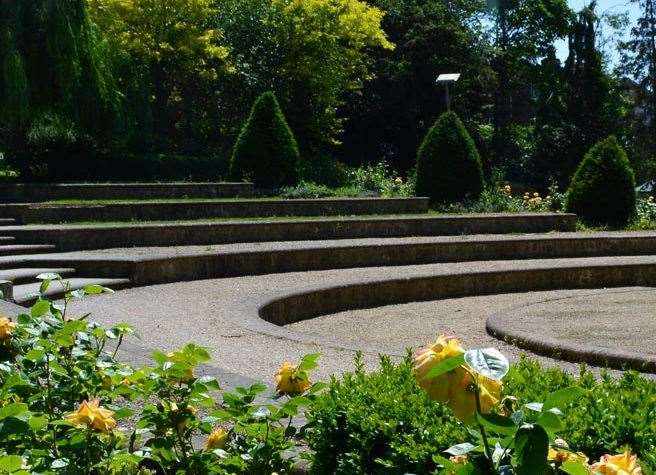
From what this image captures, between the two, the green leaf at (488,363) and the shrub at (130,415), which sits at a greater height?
the green leaf at (488,363)

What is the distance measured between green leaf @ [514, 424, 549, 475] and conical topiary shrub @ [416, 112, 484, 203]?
17389 mm

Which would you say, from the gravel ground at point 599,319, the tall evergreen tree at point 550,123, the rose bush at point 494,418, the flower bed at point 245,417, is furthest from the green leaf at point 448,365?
the tall evergreen tree at point 550,123

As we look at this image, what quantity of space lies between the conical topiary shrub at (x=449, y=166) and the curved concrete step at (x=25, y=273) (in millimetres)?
9630

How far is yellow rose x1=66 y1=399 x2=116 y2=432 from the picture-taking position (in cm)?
225

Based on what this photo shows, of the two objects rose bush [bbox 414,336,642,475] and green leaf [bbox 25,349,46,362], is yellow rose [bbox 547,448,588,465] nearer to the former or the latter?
rose bush [bbox 414,336,642,475]

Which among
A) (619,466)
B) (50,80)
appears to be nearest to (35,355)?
(619,466)

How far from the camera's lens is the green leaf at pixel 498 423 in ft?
4.61

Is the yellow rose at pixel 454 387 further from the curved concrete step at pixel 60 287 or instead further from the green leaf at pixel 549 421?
the curved concrete step at pixel 60 287

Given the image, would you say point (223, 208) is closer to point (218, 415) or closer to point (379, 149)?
point (218, 415)

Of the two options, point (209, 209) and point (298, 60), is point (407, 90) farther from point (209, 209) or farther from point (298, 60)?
point (209, 209)

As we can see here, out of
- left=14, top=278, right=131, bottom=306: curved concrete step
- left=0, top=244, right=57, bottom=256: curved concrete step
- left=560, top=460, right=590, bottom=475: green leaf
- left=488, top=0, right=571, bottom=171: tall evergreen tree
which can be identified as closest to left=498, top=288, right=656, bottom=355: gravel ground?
left=14, top=278, right=131, bottom=306: curved concrete step

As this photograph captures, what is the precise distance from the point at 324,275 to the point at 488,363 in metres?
10.2

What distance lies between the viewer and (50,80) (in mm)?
18641

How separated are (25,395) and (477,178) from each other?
16326 millimetres
